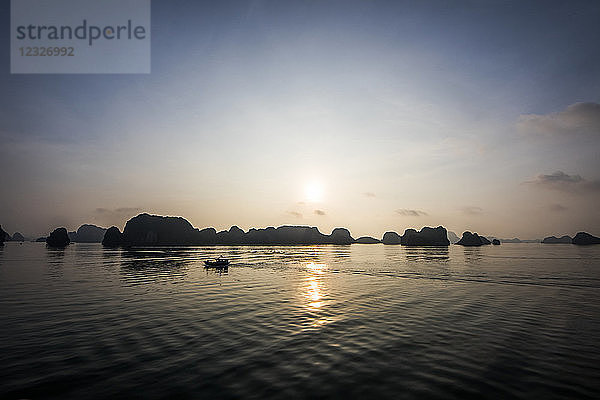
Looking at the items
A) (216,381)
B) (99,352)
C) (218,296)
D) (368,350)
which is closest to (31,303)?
(218,296)

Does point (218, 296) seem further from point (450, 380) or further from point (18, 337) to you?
point (450, 380)

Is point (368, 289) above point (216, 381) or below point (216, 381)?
below

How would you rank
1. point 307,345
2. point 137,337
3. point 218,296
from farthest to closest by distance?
1. point 218,296
2. point 137,337
3. point 307,345

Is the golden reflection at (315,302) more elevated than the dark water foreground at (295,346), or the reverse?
the dark water foreground at (295,346)

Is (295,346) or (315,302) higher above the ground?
(295,346)

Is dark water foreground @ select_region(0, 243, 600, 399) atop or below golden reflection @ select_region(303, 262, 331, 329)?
atop

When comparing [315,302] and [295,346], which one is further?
[315,302]

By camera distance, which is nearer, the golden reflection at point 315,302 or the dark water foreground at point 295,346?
the dark water foreground at point 295,346

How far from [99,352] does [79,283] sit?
33.4 m

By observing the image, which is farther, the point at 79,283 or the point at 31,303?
the point at 79,283

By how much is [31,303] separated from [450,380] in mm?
37380

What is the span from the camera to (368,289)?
40.1 m

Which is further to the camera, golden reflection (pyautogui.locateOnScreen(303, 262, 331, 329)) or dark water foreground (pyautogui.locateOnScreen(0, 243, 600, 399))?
golden reflection (pyautogui.locateOnScreen(303, 262, 331, 329))

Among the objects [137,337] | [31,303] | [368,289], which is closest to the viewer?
[137,337]
